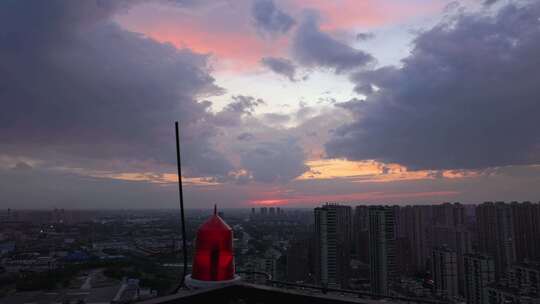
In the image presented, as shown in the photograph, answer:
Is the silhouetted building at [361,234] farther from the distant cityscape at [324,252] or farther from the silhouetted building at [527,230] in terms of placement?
the silhouetted building at [527,230]

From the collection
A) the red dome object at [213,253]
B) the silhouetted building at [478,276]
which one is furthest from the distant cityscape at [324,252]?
the red dome object at [213,253]

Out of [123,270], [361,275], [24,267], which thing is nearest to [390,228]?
[361,275]

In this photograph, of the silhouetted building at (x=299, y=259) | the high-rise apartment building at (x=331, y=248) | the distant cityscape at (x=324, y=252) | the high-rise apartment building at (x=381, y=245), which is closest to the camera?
the distant cityscape at (x=324, y=252)

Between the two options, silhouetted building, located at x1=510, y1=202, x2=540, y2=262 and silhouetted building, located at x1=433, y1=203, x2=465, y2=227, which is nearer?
silhouetted building, located at x1=510, y1=202, x2=540, y2=262

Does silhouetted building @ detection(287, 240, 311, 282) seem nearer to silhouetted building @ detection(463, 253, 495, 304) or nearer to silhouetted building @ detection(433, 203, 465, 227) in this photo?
silhouetted building @ detection(463, 253, 495, 304)

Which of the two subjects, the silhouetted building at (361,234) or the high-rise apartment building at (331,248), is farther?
the silhouetted building at (361,234)

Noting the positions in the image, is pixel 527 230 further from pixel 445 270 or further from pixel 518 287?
pixel 445 270

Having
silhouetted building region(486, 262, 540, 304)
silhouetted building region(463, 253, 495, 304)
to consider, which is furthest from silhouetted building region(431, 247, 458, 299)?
silhouetted building region(486, 262, 540, 304)
